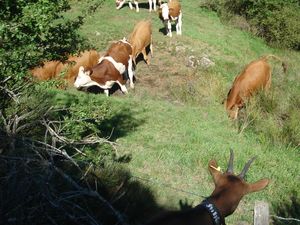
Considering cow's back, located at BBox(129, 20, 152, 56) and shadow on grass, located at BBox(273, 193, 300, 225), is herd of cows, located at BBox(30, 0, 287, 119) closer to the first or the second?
cow's back, located at BBox(129, 20, 152, 56)

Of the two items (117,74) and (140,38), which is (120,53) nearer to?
(117,74)

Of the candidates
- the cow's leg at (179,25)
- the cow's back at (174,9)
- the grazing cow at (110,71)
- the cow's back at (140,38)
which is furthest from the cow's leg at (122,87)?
the cow's back at (174,9)

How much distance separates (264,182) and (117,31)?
535 inches

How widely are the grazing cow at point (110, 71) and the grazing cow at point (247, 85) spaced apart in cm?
299

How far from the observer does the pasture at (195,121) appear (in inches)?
328

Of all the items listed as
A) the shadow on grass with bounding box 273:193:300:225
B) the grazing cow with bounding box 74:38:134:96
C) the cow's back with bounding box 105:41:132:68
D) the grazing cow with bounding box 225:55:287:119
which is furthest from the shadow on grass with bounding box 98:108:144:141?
the shadow on grass with bounding box 273:193:300:225

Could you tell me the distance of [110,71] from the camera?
13.4 m

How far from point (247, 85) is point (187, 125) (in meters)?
2.89

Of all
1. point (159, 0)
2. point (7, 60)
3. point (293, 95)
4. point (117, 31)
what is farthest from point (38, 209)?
point (159, 0)

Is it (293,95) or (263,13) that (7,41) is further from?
(263,13)

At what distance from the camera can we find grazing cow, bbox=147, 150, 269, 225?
436 centimetres

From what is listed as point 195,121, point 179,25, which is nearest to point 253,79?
point 195,121

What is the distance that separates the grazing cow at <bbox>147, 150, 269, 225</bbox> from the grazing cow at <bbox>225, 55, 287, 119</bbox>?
7.12m

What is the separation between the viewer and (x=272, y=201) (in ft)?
26.6
